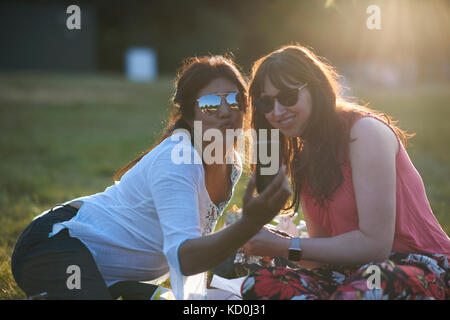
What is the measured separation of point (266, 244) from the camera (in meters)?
2.30

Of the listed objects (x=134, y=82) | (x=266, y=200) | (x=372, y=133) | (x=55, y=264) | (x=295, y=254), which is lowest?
(x=55, y=264)

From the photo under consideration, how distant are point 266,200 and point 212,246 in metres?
0.34

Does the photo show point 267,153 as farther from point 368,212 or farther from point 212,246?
point 212,246

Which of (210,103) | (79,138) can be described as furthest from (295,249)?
(79,138)

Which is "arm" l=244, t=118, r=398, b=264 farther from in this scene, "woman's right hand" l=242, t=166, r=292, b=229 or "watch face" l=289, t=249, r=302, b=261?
"woman's right hand" l=242, t=166, r=292, b=229

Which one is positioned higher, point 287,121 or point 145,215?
point 287,121

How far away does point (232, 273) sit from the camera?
3.32 metres

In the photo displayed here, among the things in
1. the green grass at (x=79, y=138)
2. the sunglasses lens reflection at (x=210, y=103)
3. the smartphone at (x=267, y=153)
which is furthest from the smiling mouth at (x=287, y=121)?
the green grass at (x=79, y=138)

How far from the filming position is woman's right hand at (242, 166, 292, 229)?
1.87 m

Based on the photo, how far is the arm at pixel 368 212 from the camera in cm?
227

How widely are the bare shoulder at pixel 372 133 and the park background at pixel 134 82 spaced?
53 cm

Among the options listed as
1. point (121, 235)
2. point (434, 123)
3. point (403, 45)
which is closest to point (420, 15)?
point (434, 123)

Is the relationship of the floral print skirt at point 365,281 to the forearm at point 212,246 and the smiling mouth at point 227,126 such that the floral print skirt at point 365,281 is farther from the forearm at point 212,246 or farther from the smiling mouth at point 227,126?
the smiling mouth at point 227,126

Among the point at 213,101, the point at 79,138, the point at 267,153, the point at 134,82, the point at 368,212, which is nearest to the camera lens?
the point at 368,212
